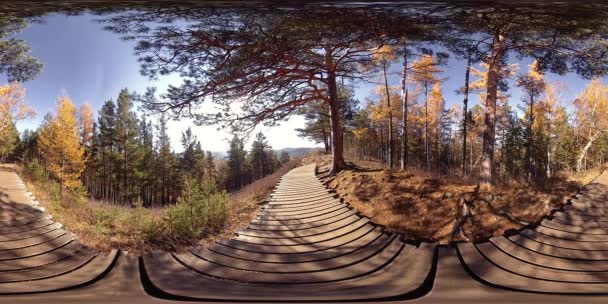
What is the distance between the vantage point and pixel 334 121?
134 centimetres

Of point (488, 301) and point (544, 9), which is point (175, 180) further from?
point (544, 9)

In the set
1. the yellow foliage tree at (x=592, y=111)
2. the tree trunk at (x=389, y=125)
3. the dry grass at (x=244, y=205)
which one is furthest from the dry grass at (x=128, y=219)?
the yellow foliage tree at (x=592, y=111)

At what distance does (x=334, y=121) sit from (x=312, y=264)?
57 centimetres

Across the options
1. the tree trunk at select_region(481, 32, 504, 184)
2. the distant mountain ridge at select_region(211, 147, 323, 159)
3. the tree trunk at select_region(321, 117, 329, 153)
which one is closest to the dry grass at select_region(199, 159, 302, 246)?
the distant mountain ridge at select_region(211, 147, 323, 159)

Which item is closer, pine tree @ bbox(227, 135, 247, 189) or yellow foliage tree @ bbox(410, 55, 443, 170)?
pine tree @ bbox(227, 135, 247, 189)

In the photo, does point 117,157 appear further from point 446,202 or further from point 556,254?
point 556,254

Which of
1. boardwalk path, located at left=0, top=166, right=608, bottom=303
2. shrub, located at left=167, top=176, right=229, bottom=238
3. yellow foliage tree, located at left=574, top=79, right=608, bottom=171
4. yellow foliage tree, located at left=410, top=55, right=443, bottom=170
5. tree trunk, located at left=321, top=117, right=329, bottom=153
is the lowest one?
boardwalk path, located at left=0, top=166, right=608, bottom=303

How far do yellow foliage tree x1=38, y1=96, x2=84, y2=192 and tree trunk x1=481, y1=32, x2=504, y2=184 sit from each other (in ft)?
5.06

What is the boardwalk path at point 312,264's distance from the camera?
1.16 m

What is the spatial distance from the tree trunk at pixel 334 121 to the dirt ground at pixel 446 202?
0.04m

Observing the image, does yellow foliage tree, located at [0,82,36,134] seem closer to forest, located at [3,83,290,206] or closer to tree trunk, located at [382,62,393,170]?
forest, located at [3,83,290,206]

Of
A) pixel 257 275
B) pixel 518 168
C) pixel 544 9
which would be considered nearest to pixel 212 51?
pixel 257 275

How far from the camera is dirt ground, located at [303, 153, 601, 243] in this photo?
1.19 metres

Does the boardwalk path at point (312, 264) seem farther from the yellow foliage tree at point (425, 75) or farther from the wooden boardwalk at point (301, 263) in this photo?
the yellow foliage tree at point (425, 75)
